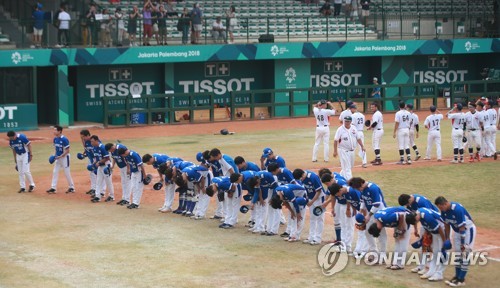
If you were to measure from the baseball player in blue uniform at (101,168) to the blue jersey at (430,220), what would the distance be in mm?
9789

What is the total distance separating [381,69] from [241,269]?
33337 mm

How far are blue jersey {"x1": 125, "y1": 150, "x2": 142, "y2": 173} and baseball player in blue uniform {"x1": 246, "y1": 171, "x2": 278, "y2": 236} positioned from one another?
3840 mm

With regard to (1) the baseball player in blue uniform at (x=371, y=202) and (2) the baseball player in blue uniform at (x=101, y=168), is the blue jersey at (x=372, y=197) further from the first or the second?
(2) the baseball player in blue uniform at (x=101, y=168)

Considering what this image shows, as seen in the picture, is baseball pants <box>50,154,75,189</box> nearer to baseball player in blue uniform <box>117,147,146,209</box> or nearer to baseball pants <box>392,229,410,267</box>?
baseball player in blue uniform <box>117,147,146,209</box>

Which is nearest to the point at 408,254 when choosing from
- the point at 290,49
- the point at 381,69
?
the point at 290,49

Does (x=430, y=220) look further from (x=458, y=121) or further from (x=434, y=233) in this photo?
(x=458, y=121)

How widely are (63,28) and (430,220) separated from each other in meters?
27.4

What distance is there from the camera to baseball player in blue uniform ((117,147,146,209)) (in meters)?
22.1

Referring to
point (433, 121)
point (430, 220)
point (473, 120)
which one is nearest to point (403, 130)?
point (433, 121)

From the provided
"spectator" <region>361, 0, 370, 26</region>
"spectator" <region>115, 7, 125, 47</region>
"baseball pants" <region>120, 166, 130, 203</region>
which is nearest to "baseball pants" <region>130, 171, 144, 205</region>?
"baseball pants" <region>120, 166, 130, 203</region>

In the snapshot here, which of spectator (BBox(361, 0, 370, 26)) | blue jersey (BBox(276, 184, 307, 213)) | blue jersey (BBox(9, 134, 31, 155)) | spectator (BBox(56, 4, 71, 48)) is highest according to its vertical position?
spectator (BBox(361, 0, 370, 26))

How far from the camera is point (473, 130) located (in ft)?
95.7

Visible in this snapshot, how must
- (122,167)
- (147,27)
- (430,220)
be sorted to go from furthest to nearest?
(147,27), (122,167), (430,220)

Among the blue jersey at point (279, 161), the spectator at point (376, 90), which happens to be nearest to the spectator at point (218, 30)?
the spectator at point (376, 90)
